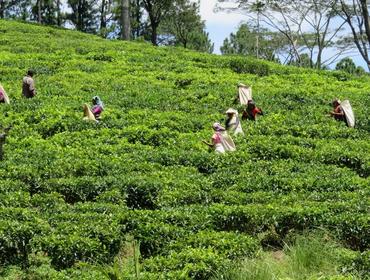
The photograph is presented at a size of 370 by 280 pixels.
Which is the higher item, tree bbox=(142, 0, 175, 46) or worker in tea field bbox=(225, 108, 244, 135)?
tree bbox=(142, 0, 175, 46)

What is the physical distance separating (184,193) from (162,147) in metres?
3.63

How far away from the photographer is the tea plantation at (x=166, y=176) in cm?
956

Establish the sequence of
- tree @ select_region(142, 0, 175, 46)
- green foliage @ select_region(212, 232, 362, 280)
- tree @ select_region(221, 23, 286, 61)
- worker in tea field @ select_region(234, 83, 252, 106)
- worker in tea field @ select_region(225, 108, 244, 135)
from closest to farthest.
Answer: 1. green foliage @ select_region(212, 232, 362, 280)
2. worker in tea field @ select_region(225, 108, 244, 135)
3. worker in tea field @ select_region(234, 83, 252, 106)
4. tree @ select_region(142, 0, 175, 46)
5. tree @ select_region(221, 23, 286, 61)

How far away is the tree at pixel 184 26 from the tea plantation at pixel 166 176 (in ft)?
119

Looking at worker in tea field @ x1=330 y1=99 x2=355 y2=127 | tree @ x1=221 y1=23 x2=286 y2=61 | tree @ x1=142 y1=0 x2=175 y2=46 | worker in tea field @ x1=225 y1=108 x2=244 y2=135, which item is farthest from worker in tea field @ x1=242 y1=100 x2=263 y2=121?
tree @ x1=221 y1=23 x2=286 y2=61

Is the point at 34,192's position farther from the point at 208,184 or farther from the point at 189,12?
the point at 189,12

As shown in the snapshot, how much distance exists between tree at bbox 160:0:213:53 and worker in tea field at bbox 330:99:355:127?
3914 cm

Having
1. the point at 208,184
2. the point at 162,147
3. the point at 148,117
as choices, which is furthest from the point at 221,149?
the point at 148,117

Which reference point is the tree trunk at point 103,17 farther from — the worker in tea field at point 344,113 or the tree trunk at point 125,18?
the worker in tea field at point 344,113

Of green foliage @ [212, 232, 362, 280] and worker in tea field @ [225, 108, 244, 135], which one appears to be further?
worker in tea field @ [225, 108, 244, 135]

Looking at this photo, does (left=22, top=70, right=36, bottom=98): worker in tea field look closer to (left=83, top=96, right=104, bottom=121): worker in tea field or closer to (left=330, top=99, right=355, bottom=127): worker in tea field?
(left=83, top=96, right=104, bottom=121): worker in tea field

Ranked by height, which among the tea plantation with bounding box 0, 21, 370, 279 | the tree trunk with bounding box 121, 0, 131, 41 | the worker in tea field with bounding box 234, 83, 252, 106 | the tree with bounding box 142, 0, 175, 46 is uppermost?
the tree with bounding box 142, 0, 175, 46

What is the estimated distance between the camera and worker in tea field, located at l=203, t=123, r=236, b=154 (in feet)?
49.3

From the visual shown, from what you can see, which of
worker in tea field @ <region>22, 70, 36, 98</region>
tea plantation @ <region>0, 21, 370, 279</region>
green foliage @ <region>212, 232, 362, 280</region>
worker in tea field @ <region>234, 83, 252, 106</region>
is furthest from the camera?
worker in tea field @ <region>234, 83, 252, 106</region>
